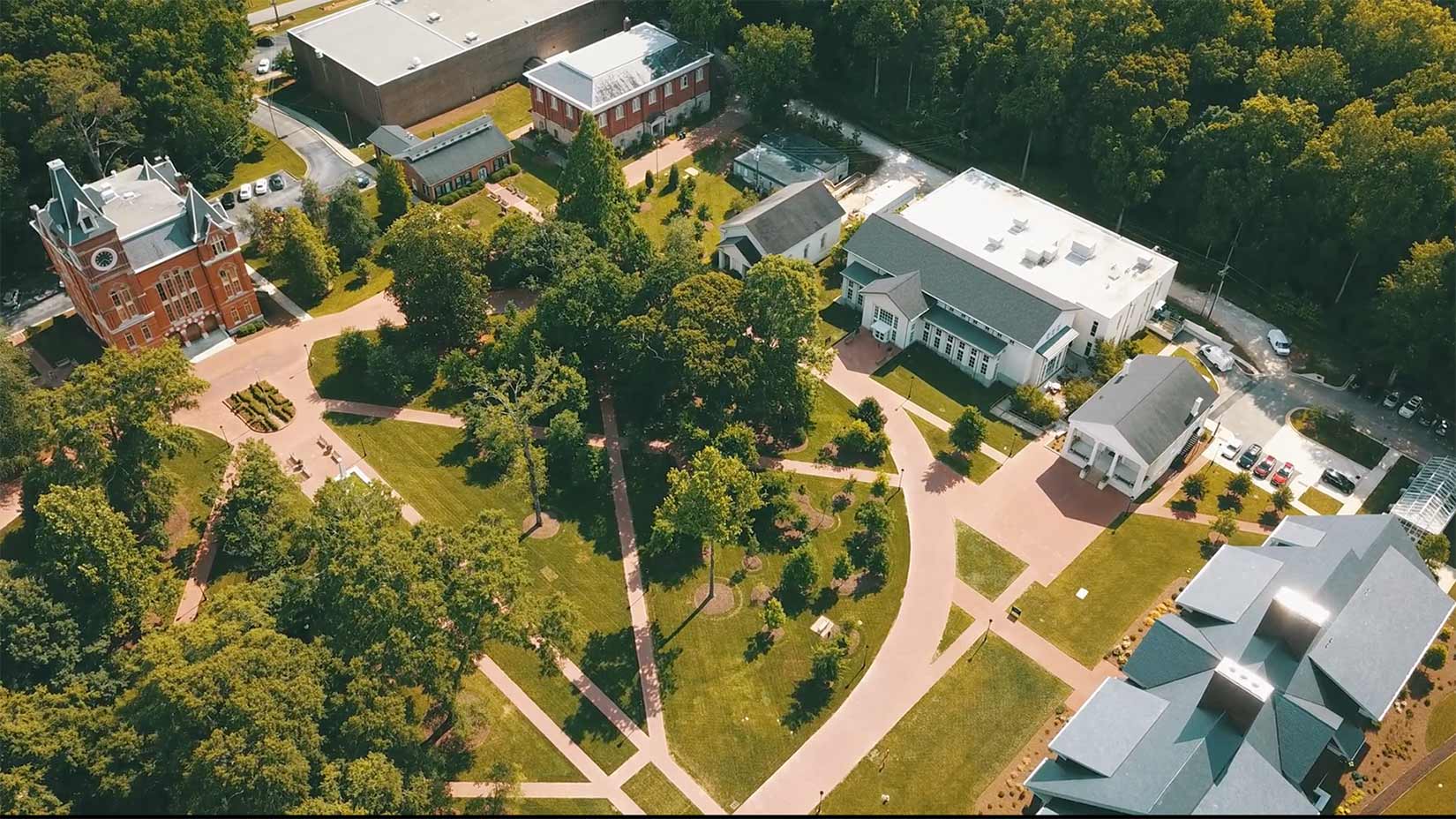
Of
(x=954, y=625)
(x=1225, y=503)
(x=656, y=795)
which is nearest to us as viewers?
(x=656, y=795)

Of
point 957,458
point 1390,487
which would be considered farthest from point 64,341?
point 1390,487

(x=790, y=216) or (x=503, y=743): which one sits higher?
(x=790, y=216)

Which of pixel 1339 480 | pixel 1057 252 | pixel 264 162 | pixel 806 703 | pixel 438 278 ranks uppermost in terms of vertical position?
pixel 438 278

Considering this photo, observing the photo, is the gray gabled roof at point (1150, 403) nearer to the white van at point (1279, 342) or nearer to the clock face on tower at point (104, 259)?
the white van at point (1279, 342)

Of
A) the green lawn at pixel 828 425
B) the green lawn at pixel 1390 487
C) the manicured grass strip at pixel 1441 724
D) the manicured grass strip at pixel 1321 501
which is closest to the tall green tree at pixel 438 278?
the green lawn at pixel 828 425

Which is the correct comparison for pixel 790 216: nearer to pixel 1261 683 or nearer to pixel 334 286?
pixel 334 286

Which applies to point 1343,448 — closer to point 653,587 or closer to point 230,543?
point 653,587

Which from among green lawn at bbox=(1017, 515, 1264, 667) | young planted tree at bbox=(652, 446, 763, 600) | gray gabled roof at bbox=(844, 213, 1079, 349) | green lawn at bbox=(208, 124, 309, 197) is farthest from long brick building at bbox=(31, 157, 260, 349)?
green lawn at bbox=(1017, 515, 1264, 667)
